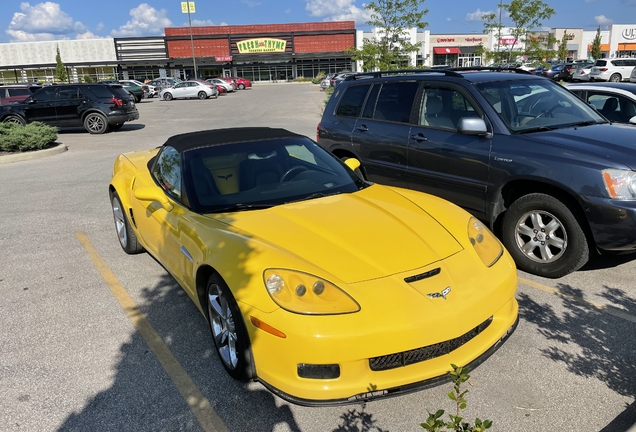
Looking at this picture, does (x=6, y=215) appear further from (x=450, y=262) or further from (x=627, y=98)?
(x=627, y=98)

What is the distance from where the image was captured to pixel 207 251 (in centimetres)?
312

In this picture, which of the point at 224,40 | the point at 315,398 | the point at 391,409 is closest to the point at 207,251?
the point at 315,398

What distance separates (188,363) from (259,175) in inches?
61.7

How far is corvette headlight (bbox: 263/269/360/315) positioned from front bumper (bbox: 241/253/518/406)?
0.04 metres

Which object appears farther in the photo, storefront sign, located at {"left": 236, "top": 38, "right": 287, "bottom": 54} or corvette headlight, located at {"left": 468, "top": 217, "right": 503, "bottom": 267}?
storefront sign, located at {"left": 236, "top": 38, "right": 287, "bottom": 54}

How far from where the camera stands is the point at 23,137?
492 inches

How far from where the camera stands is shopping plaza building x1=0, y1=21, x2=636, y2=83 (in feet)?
243

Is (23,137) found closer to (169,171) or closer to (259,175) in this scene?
(169,171)

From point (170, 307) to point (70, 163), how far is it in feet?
29.3

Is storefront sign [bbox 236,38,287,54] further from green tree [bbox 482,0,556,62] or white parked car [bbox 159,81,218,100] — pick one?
green tree [bbox 482,0,556,62]

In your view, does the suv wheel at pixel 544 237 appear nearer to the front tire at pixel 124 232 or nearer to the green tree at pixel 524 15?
the front tire at pixel 124 232

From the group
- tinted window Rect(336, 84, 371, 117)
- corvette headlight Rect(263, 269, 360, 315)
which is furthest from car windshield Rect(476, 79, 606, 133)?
corvette headlight Rect(263, 269, 360, 315)

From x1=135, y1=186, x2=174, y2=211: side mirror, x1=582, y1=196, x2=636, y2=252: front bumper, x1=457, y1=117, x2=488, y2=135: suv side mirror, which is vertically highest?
x1=457, y1=117, x2=488, y2=135: suv side mirror

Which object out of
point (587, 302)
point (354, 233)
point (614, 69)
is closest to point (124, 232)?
point (354, 233)
